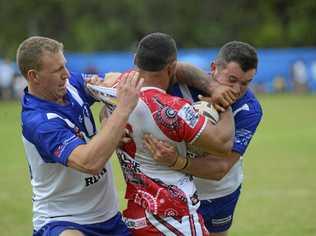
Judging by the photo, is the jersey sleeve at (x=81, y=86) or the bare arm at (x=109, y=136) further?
the jersey sleeve at (x=81, y=86)

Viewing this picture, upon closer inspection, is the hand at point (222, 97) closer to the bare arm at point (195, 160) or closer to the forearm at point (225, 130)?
the forearm at point (225, 130)

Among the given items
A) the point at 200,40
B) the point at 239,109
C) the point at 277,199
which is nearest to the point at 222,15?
the point at 200,40

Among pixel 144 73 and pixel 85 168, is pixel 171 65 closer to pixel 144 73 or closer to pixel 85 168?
pixel 144 73

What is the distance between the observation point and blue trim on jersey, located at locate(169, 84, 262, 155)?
631cm

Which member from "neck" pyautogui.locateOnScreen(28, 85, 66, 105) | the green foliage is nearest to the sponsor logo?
"neck" pyautogui.locateOnScreen(28, 85, 66, 105)

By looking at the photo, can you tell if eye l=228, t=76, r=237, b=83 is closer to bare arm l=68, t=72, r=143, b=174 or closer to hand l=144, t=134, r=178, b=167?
hand l=144, t=134, r=178, b=167

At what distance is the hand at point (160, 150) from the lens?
17.9 ft

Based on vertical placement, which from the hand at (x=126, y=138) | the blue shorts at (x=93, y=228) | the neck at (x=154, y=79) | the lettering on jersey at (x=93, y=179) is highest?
the neck at (x=154, y=79)

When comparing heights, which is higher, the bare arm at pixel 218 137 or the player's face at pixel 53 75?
the player's face at pixel 53 75

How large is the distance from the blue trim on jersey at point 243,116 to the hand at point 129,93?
1039 mm

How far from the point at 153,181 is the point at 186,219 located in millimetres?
362

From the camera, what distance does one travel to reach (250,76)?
6.16 m

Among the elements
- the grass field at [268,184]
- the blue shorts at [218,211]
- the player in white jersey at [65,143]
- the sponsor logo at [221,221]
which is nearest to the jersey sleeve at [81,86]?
the player in white jersey at [65,143]

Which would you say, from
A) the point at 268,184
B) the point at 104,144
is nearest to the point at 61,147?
the point at 104,144
